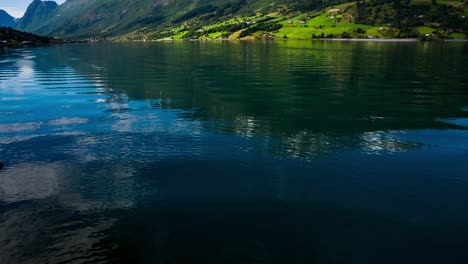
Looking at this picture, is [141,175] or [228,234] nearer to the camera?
[228,234]

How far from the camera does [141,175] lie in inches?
912

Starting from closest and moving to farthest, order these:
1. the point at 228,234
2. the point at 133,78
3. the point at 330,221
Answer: the point at 228,234 → the point at 330,221 → the point at 133,78

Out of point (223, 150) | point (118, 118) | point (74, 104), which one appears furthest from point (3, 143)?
point (223, 150)

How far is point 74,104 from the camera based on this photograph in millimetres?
45094

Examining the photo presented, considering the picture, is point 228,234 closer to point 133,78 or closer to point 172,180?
point 172,180

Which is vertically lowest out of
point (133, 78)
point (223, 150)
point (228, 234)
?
point (228, 234)

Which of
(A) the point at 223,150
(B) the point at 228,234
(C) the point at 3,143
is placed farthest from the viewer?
(C) the point at 3,143

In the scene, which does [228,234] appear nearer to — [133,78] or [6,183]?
[6,183]

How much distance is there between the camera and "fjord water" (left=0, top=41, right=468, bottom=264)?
15797 millimetres

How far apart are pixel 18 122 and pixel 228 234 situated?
105 ft

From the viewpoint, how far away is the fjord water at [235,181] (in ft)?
51.8

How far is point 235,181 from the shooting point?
22328mm

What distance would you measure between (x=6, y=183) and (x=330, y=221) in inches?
818

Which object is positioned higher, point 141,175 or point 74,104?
point 74,104
